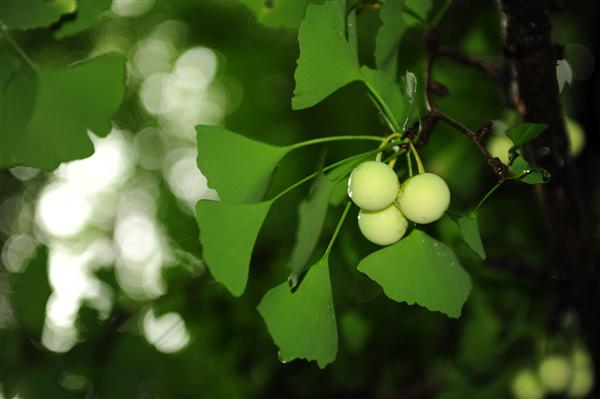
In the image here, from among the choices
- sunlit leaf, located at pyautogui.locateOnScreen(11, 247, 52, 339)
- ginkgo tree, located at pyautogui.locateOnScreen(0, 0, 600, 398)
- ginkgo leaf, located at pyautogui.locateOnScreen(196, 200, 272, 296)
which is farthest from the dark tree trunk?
sunlit leaf, located at pyautogui.locateOnScreen(11, 247, 52, 339)

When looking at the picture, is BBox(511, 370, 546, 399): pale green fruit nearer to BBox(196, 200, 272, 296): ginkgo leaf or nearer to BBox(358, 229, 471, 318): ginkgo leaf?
BBox(358, 229, 471, 318): ginkgo leaf

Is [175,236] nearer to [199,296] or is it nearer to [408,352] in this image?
[199,296]

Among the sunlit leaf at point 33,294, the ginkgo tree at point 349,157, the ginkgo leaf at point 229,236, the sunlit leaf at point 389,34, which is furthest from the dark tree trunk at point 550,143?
the sunlit leaf at point 33,294

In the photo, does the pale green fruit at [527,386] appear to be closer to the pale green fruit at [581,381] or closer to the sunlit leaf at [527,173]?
the pale green fruit at [581,381]

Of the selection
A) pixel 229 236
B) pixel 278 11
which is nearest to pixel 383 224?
pixel 229 236

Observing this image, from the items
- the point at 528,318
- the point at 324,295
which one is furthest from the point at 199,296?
the point at 324,295

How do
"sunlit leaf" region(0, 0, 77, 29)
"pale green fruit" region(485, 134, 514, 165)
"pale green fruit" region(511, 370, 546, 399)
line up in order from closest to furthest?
"sunlit leaf" region(0, 0, 77, 29)
"pale green fruit" region(485, 134, 514, 165)
"pale green fruit" region(511, 370, 546, 399)
